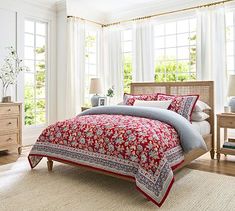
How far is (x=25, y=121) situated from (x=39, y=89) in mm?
664

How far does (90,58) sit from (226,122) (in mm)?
3276

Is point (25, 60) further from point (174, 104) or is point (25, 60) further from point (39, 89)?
point (174, 104)

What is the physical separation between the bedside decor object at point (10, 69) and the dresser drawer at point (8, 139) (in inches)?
21.4

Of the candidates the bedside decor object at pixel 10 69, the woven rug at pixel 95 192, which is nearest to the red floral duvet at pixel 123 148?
the woven rug at pixel 95 192

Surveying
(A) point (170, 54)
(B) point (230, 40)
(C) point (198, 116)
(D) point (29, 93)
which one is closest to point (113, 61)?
(A) point (170, 54)

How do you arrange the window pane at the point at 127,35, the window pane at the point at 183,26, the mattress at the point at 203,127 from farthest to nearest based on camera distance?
the window pane at the point at 127,35
the window pane at the point at 183,26
the mattress at the point at 203,127

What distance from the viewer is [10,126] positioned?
4188 millimetres

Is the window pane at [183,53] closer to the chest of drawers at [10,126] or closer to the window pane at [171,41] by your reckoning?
the window pane at [171,41]

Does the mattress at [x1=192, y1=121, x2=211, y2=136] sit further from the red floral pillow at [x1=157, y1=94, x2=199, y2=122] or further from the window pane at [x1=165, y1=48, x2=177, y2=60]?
the window pane at [x1=165, y1=48, x2=177, y2=60]

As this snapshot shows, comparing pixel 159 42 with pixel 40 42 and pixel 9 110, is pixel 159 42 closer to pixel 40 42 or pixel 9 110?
pixel 40 42

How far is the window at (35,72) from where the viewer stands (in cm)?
508

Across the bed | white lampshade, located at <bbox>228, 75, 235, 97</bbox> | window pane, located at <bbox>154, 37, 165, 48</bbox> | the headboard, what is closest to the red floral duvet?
the bed

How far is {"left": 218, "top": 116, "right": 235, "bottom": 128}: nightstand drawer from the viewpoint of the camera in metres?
3.68

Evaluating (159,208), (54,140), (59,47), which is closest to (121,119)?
(54,140)
